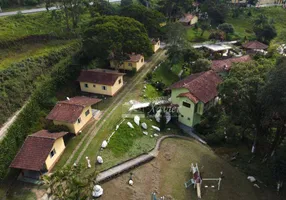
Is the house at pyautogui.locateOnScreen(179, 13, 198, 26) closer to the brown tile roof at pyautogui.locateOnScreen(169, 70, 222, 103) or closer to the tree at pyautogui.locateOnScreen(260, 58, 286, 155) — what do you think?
the brown tile roof at pyautogui.locateOnScreen(169, 70, 222, 103)

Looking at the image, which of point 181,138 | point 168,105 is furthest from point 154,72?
point 181,138

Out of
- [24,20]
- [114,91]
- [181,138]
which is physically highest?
[24,20]

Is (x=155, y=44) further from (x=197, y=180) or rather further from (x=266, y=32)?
(x=197, y=180)

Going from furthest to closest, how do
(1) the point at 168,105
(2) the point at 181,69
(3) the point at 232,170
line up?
1. (2) the point at 181,69
2. (1) the point at 168,105
3. (3) the point at 232,170

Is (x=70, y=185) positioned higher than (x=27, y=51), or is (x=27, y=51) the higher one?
(x=27, y=51)

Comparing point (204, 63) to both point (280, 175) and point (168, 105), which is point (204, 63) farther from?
point (280, 175)

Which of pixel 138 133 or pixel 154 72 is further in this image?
pixel 154 72

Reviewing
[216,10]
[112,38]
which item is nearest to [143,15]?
[112,38]
